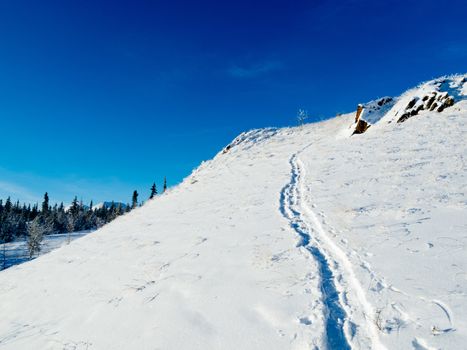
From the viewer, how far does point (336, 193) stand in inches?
562

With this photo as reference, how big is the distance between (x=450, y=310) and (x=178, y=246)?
312 inches

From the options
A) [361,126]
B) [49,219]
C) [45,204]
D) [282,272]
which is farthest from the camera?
[45,204]

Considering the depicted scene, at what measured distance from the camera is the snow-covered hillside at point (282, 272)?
212 inches

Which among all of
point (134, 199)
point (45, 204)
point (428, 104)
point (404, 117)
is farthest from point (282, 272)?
point (45, 204)

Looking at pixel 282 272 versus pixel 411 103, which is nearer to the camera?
pixel 282 272

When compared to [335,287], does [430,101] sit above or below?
above

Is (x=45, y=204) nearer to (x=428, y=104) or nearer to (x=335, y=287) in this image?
(x=428, y=104)

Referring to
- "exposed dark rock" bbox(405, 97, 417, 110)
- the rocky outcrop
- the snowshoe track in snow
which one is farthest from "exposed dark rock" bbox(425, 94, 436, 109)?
the snowshoe track in snow

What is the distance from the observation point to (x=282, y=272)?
7.55 metres

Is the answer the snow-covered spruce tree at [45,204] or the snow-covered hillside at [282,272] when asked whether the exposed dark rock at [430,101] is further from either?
the snow-covered spruce tree at [45,204]

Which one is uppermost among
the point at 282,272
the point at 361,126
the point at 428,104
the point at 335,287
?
the point at 428,104

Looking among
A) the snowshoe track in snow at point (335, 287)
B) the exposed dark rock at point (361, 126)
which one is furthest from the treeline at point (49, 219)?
the snowshoe track in snow at point (335, 287)

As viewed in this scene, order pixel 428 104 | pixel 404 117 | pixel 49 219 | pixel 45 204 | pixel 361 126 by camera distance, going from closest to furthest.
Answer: pixel 428 104, pixel 404 117, pixel 361 126, pixel 49 219, pixel 45 204

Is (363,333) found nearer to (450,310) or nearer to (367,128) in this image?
(450,310)
